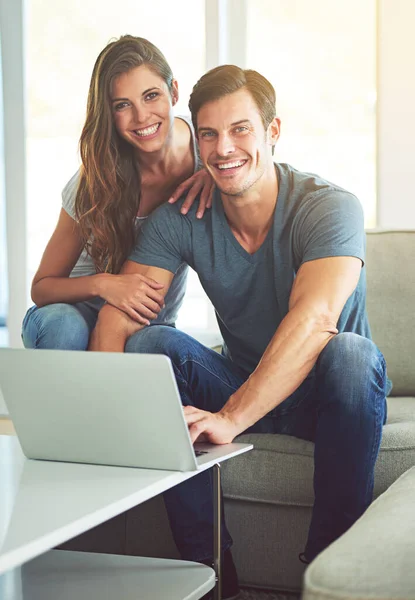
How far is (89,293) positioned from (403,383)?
89cm

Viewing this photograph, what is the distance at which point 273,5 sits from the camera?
11.8ft

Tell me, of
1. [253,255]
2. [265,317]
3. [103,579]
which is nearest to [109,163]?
[253,255]

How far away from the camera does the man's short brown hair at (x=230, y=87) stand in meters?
2.15

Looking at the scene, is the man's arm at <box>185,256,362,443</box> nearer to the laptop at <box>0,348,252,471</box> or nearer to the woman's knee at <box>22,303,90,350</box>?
the laptop at <box>0,348,252,471</box>

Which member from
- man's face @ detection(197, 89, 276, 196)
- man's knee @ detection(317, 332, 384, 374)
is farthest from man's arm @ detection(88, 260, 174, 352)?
man's knee @ detection(317, 332, 384, 374)

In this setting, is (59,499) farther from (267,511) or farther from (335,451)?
(267,511)

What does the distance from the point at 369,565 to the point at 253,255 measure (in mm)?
→ 1243

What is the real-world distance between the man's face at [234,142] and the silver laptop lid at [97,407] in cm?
90

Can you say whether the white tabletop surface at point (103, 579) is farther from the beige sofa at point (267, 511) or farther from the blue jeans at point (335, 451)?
the beige sofa at point (267, 511)

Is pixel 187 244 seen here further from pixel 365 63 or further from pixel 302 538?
pixel 365 63

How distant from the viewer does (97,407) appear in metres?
1.34

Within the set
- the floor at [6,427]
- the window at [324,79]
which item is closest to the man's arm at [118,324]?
the window at [324,79]

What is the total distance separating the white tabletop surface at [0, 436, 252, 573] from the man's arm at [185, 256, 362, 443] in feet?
0.72

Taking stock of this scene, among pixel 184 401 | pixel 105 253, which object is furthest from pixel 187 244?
pixel 184 401
